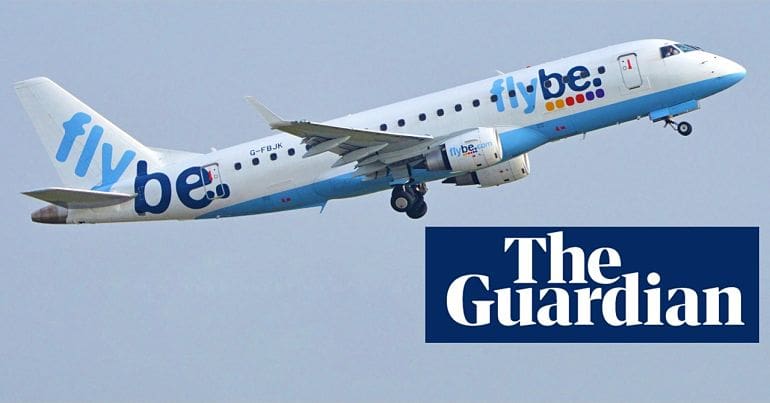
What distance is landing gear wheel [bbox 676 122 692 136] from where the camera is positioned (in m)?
61.2

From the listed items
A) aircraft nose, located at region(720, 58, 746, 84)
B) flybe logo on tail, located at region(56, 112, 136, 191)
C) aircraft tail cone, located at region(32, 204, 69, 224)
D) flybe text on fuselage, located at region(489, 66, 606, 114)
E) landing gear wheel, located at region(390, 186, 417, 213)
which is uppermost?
aircraft nose, located at region(720, 58, 746, 84)

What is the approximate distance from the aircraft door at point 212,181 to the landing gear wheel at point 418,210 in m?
7.24

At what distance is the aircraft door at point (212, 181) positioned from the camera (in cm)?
6344

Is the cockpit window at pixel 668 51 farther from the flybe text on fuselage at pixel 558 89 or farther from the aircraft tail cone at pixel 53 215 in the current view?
the aircraft tail cone at pixel 53 215

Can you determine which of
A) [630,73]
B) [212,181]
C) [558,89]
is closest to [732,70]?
[630,73]

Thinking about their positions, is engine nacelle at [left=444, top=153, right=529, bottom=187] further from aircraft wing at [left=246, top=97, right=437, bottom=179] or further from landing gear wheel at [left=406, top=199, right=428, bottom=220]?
aircraft wing at [left=246, top=97, right=437, bottom=179]

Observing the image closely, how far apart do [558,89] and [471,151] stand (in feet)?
13.0

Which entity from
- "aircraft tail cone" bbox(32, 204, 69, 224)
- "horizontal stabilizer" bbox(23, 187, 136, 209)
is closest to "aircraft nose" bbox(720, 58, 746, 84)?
"horizontal stabilizer" bbox(23, 187, 136, 209)

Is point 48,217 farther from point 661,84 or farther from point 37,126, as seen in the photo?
point 661,84

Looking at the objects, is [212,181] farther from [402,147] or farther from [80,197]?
[402,147]

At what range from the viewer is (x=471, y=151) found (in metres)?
59.4

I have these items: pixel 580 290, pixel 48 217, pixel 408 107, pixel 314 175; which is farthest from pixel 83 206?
pixel 580 290

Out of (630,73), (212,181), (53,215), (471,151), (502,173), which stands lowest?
(53,215)

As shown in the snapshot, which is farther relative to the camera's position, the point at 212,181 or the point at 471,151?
the point at 212,181
